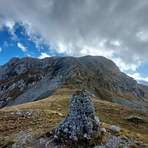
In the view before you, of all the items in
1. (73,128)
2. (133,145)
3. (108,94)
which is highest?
(108,94)

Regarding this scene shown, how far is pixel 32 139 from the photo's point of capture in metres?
36.3

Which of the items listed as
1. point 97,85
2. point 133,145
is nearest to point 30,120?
point 133,145

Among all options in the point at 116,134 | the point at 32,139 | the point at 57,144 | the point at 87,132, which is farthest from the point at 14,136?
the point at 116,134

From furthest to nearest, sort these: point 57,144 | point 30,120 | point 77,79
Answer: point 77,79 → point 30,120 → point 57,144

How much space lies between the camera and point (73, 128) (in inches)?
1372

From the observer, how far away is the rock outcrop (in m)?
34.2

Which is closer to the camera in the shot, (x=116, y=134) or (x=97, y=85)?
(x=116, y=134)

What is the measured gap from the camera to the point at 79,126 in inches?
1382

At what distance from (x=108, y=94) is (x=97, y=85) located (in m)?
13.2

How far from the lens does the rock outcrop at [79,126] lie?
112 ft

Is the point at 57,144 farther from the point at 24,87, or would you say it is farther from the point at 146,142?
the point at 24,87

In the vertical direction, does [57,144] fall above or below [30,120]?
below

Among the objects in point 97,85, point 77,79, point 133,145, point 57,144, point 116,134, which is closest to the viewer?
point 57,144

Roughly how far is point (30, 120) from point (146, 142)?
21583mm
